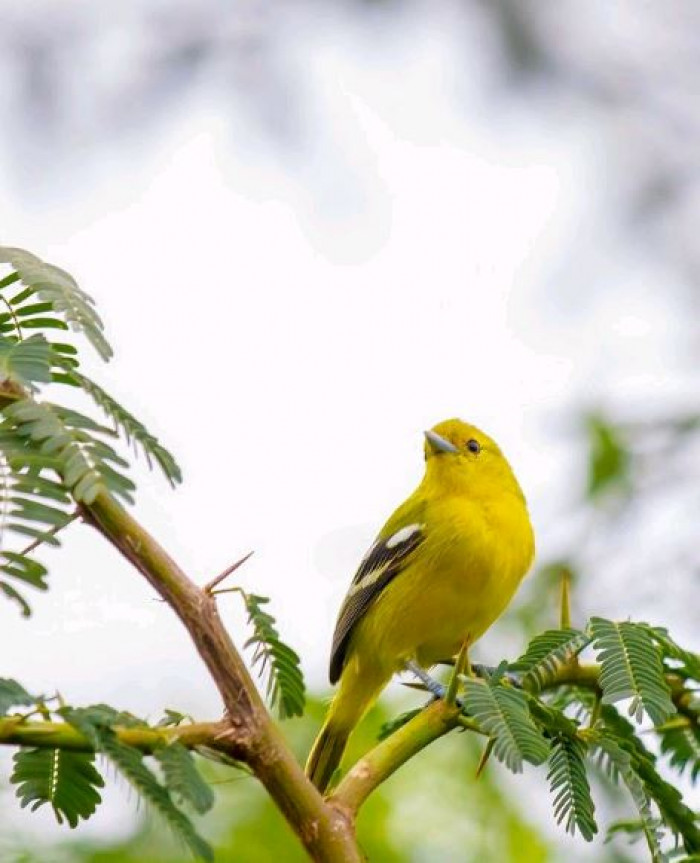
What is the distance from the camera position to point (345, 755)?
4203 millimetres

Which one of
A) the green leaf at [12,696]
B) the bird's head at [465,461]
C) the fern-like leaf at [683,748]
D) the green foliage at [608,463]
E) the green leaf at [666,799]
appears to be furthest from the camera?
the bird's head at [465,461]

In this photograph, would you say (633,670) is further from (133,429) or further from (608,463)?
(608,463)

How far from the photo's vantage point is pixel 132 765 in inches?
61.8

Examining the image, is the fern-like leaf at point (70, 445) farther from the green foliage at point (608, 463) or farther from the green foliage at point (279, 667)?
the green foliage at point (608, 463)

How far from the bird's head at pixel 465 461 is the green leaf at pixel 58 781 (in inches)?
125

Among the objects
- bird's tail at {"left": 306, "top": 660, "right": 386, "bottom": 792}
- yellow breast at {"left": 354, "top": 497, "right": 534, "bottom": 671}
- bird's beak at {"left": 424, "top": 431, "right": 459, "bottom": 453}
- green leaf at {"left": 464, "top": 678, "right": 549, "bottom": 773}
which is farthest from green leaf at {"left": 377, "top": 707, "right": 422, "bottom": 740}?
bird's beak at {"left": 424, "top": 431, "right": 459, "bottom": 453}

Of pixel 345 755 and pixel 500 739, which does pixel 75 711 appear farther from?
pixel 345 755

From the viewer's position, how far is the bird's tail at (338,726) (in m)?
4.08

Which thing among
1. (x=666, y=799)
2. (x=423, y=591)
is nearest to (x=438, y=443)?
(x=423, y=591)

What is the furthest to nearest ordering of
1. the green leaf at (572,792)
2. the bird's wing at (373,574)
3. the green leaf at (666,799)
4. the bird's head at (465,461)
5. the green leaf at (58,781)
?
the bird's head at (465,461)
the bird's wing at (373,574)
the green leaf at (666,799)
the green leaf at (572,792)
the green leaf at (58,781)

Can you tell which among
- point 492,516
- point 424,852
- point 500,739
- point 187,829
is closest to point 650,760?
point 500,739

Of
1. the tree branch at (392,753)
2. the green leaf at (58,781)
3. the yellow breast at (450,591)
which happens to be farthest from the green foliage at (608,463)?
the green leaf at (58,781)

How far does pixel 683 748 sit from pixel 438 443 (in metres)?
2.81

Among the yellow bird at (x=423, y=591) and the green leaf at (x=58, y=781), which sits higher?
the yellow bird at (x=423, y=591)
